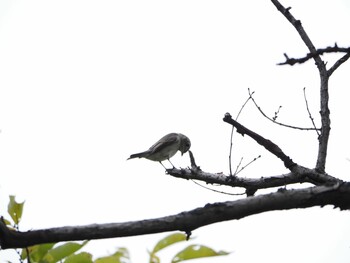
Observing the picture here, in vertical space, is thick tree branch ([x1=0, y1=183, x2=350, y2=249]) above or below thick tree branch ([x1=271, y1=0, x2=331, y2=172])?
below

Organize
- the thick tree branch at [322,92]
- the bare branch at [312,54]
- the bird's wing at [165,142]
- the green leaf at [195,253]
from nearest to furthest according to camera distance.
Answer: the green leaf at [195,253] < the bare branch at [312,54] < the thick tree branch at [322,92] < the bird's wing at [165,142]

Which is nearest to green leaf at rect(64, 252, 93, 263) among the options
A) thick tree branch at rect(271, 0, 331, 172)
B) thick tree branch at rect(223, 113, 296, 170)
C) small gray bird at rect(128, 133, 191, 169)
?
thick tree branch at rect(223, 113, 296, 170)

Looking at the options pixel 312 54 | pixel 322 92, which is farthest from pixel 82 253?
pixel 322 92

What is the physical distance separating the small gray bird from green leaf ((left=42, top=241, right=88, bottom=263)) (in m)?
7.81

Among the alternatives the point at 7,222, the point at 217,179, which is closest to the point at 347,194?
the point at 7,222

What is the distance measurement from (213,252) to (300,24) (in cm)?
384

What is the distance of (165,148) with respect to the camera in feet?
35.9

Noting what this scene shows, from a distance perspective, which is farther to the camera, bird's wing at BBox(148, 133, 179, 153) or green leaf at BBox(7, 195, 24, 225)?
bird's wing at BBox(148, 133, 179, 153)

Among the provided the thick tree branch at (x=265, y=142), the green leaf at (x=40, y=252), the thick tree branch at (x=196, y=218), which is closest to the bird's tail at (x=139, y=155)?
the thick tree branch at (x=265, y=142)

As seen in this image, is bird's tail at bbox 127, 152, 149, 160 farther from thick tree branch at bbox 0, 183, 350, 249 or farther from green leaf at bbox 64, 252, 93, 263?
green leaf at bbox 64, 252, 93, 263

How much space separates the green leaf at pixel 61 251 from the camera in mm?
2514

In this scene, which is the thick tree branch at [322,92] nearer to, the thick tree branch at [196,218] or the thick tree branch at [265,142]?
the thick tree branch at [265,142]

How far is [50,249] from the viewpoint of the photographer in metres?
2.58

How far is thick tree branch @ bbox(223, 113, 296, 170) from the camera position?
4436 mm
